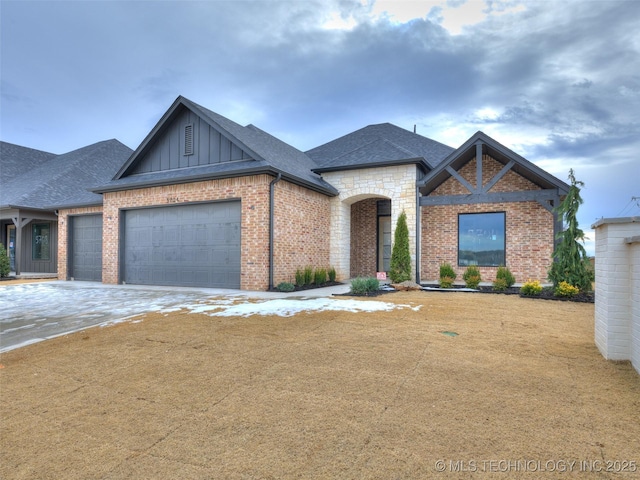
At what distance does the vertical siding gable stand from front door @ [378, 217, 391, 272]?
675 centimetres

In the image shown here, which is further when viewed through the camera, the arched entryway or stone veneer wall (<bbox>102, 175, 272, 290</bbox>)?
the arched entryway

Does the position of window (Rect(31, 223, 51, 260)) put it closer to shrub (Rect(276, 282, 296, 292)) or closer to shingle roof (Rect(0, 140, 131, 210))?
shingle roof (Rect(0, 140, 131, 210))

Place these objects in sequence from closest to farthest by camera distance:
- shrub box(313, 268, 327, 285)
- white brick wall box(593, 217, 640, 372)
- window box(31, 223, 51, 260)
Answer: white brick wall box(593, 217, 640, 372) → shrub box(313, 268, 327, 285) → window box(31, 223, 51, 260)

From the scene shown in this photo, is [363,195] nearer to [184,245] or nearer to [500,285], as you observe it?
[500,285]

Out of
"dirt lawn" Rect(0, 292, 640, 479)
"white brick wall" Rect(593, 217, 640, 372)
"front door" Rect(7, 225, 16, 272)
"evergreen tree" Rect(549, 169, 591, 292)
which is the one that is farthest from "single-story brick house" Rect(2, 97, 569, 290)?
"white brick wall" Rect(593, 217, 640, 372)

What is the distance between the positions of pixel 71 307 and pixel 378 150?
1116 cm

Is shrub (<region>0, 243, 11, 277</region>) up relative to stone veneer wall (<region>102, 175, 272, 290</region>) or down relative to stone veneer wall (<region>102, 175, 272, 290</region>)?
down

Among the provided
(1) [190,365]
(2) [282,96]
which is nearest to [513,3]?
(1) [190,365]

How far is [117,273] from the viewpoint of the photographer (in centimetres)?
1270

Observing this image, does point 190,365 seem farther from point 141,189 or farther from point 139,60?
point 139,60

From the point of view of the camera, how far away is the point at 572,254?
861 cm

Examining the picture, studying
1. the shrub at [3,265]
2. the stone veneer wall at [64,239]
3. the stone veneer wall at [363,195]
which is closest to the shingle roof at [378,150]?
the stone veneer wall at [363,195]

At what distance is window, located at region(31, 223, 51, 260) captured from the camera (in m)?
18.3

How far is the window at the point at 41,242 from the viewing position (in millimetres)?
18297
